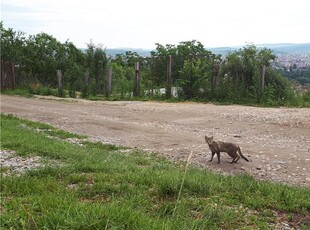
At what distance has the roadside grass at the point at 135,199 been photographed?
369 cm

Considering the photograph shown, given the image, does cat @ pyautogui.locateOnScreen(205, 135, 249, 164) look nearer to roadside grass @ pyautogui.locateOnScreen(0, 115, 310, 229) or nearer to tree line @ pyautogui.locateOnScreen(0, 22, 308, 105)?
roadside grass @ pyautogui.locateOnScreen(0, 115, 310, 229)

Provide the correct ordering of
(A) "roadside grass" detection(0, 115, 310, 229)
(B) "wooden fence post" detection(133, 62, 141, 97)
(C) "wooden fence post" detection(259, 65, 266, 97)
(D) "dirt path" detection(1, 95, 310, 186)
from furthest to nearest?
(B) "wooden fence post" detection(133, 62, 141, 97)
(C) "wooden fence post" detection(259, 65, 266, 97)
(D) "dirt path" detection(1, 95, 310, 186)
(A) "roadside grass" detection(0, 115, 310, 229)

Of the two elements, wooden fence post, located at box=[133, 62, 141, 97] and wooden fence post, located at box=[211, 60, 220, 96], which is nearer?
wooden fence post, located at box=[211, 60, 220, 96]

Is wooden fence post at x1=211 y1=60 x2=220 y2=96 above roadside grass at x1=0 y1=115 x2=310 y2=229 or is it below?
above

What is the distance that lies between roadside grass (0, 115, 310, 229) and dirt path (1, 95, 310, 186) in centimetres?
137

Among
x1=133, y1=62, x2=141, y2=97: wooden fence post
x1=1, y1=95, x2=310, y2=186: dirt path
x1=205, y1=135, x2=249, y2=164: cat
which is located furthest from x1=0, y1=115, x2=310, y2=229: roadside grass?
x1=133, y1=62, x2=141, y2=97: wooden fence post

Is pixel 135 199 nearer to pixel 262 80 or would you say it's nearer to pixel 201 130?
pixel 201 130

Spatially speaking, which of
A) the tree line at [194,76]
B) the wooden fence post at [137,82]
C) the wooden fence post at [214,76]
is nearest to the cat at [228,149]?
the tree line at [194,76]

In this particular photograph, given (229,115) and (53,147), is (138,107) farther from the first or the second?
(53,147)

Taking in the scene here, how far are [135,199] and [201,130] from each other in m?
7.09

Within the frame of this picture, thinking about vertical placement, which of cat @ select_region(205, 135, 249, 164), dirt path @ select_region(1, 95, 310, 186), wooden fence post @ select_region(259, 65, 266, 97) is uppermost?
wooden fence post @ select_region(259, 65, 266, 97)

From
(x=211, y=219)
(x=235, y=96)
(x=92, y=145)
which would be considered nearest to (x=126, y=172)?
(x=211, y=219)

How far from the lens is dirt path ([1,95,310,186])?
7.57 m

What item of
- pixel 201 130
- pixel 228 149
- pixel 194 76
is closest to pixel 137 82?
pixel 194 76
